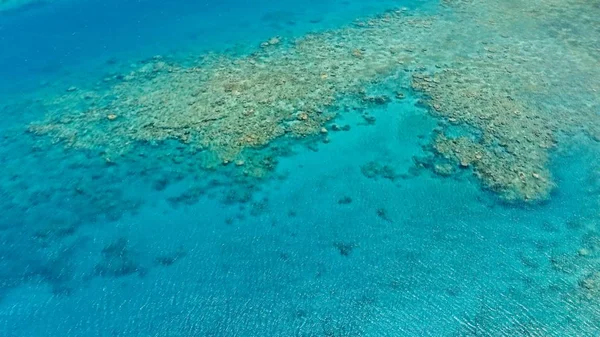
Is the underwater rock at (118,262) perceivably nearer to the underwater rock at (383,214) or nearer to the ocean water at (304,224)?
the ocean water at (304,224)

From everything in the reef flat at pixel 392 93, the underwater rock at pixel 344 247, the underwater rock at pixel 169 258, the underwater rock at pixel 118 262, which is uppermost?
the reef flat at pixel 392 93

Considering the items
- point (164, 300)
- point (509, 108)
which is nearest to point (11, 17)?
point (164, 300)

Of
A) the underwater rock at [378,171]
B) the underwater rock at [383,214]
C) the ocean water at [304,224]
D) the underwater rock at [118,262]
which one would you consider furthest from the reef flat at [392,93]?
the underwater rock at [118,262]

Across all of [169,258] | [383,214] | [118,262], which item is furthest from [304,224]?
[118,262]

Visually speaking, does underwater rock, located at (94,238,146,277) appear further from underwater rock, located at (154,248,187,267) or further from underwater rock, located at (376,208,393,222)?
underwater rock, located at (376,208,393,222)

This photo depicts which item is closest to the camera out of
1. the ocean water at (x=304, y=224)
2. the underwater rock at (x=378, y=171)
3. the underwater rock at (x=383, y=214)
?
the ocean water at (x=304, y=224)

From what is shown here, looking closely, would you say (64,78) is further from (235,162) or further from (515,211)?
(515,211)
